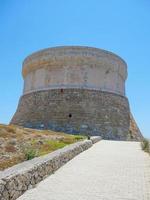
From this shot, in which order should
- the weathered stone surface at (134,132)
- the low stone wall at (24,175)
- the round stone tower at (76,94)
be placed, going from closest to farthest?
the low stone wall at (24,175)
the round stone tower at (76,94)
the weathered stone surface at (134,132)

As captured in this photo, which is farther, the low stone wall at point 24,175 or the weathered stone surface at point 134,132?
the weathered stone surface at point 134,132

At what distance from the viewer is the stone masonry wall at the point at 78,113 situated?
89.5 feet

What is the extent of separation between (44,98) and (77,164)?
19.8 meters

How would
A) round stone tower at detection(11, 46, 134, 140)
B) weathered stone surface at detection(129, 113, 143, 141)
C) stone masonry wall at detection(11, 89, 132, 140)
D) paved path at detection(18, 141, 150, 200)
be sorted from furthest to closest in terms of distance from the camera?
weathered stone surface at detection(129, 113, 143, 141) → round stone tower at detection(11, 46, 134, 140) → stone masonry wall at detection(11, 89, 132, 140) → paved path at detection(18, 141, 150, 200)

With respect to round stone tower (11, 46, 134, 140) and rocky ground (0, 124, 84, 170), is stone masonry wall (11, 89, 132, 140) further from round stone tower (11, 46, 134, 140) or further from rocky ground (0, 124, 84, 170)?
rocky ground (0, 124, 84, 170)

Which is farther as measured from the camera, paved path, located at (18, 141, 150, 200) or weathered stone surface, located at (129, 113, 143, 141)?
weathered stone surface, located at (129, 113, 143, 141)

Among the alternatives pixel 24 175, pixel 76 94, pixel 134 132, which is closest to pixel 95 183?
pixel 24 175

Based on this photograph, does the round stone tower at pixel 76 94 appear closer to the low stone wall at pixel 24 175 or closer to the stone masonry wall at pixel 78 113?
the stone masonry wall at pixel 78 113

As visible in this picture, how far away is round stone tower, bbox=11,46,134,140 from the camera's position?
27.7 m

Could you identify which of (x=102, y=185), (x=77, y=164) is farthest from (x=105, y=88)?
(x=102, y=185)

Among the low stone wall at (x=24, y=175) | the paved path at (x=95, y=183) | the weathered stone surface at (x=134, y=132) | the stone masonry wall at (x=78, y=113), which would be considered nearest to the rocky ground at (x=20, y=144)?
the paved path at (x=95, y=183)

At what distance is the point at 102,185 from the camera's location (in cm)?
721

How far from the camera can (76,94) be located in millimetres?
28906

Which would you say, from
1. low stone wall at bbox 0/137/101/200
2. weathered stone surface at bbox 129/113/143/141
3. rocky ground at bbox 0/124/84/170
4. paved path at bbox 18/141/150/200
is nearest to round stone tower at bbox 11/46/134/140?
weathered stone surface at bbox 129/113/143/141
